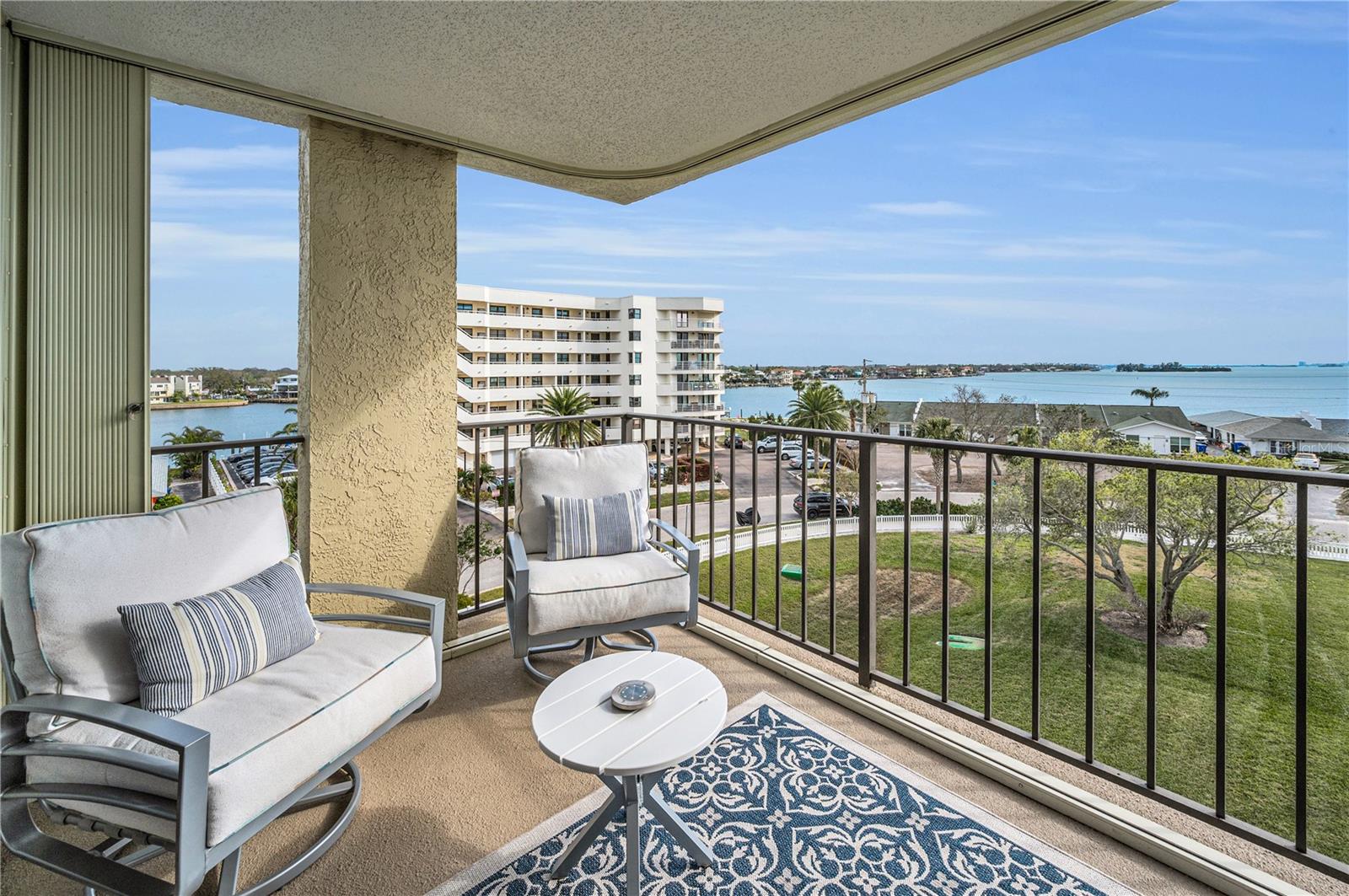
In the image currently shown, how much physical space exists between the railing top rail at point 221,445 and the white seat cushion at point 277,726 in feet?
3.17

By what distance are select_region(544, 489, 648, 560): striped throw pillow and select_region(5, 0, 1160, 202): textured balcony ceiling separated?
5.46 ft

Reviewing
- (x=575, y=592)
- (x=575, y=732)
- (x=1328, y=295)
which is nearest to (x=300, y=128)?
(x=575, y=592)

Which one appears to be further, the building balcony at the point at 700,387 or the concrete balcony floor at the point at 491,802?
the building balcony at the point at 700,387

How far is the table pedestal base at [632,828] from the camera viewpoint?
149cm

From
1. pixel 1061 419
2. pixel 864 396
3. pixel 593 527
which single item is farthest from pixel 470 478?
pixel 1061 419

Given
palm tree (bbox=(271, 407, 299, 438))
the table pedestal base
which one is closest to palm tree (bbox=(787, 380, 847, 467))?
palm tree (bbox=(271, 407, 299, 438))

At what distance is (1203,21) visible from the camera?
18.8 m

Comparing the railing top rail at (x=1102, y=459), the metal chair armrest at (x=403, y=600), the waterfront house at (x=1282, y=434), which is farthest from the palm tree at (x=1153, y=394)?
the metal chair armrest at (x=403, y=600)

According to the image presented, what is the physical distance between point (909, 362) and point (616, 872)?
2377 centimetres

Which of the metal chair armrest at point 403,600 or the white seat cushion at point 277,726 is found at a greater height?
the metal chair armrest at point 403,600

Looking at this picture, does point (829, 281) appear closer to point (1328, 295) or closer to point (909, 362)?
point (909, 362)

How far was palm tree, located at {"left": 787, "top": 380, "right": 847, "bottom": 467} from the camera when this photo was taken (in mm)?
18016

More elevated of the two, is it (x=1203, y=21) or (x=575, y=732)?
(x=1203, y=21)

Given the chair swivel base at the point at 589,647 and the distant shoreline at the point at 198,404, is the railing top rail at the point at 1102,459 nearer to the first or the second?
the chair swivel base at the point at 589,647
